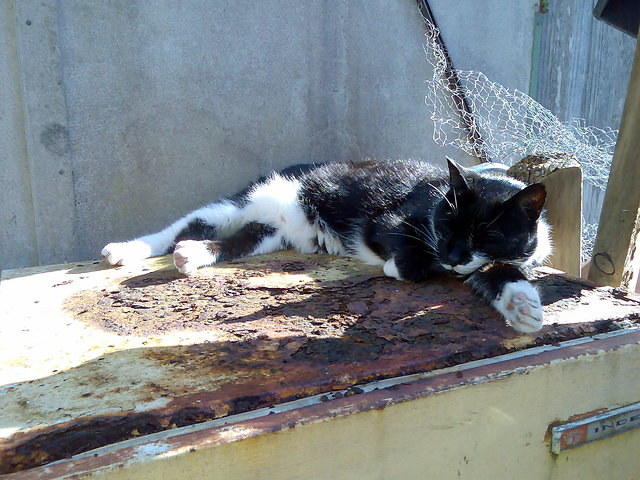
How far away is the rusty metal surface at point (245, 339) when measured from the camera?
1231 millimetres

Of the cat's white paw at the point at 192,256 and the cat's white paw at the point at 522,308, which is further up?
the cat's white paw at the point at 192,256

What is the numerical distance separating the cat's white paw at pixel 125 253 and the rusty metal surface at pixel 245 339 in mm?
159

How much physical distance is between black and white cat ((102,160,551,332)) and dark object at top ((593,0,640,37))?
2.75 ft

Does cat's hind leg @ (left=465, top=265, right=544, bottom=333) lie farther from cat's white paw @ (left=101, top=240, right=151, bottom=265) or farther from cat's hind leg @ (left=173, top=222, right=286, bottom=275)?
cat's white paw @ (left=101, top=240, right=151, bottom=265)

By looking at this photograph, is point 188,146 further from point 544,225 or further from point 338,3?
point 544,225

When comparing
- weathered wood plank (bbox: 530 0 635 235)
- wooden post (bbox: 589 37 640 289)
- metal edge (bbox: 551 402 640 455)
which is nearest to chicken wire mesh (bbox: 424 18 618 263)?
weathered wood plank (bbox: 530 0 635 235)

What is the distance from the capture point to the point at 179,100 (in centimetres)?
306

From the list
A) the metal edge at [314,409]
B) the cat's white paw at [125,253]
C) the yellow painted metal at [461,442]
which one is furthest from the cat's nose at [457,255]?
the cat's white paw at [125,253]

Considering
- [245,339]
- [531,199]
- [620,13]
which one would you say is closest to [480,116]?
[620,13]

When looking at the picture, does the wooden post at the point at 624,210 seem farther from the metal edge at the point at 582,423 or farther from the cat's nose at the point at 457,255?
the metal edge at the point at 582,423

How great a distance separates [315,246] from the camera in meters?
2.93

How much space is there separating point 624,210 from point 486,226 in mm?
670

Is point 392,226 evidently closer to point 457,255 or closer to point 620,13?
point 457,255

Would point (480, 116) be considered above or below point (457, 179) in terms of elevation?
above
